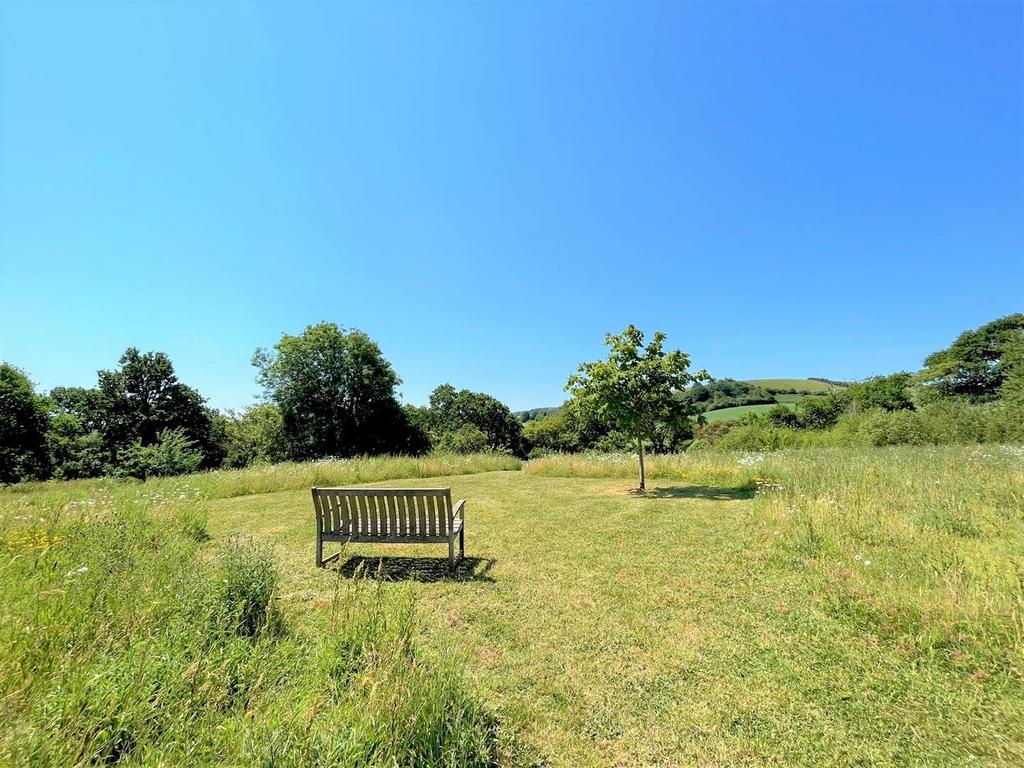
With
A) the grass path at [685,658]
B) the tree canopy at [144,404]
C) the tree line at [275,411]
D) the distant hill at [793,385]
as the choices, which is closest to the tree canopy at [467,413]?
the tree line at [275,411]

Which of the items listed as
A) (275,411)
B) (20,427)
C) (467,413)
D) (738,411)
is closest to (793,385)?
(738,411)

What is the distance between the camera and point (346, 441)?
33781mm

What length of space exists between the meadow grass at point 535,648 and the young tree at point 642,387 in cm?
540

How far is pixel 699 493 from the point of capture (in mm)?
11242

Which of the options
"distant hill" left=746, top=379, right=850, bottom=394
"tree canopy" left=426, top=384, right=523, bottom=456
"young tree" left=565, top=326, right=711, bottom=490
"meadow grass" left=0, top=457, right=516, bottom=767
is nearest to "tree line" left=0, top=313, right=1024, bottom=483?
"young tree" left=565, top=326, right=711, bottom=490

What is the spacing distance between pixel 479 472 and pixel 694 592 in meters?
16.2

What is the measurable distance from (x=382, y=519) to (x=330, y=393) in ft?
101

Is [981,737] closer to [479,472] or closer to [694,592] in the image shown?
[694,592]

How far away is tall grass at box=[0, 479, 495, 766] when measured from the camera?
181 cm

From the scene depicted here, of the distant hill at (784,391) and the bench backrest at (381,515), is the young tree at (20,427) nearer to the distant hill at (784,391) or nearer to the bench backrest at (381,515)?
the bench backrest at (381,515)

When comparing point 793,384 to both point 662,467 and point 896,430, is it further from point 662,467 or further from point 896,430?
point 662,467

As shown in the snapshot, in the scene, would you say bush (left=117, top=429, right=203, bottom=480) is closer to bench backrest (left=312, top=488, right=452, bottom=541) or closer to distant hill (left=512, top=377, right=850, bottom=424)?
bench backrest (left=312, top=488, right=452, bottom=541)

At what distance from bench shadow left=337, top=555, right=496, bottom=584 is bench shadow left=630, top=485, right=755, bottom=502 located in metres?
6.82

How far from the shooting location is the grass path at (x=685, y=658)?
2500 mm
